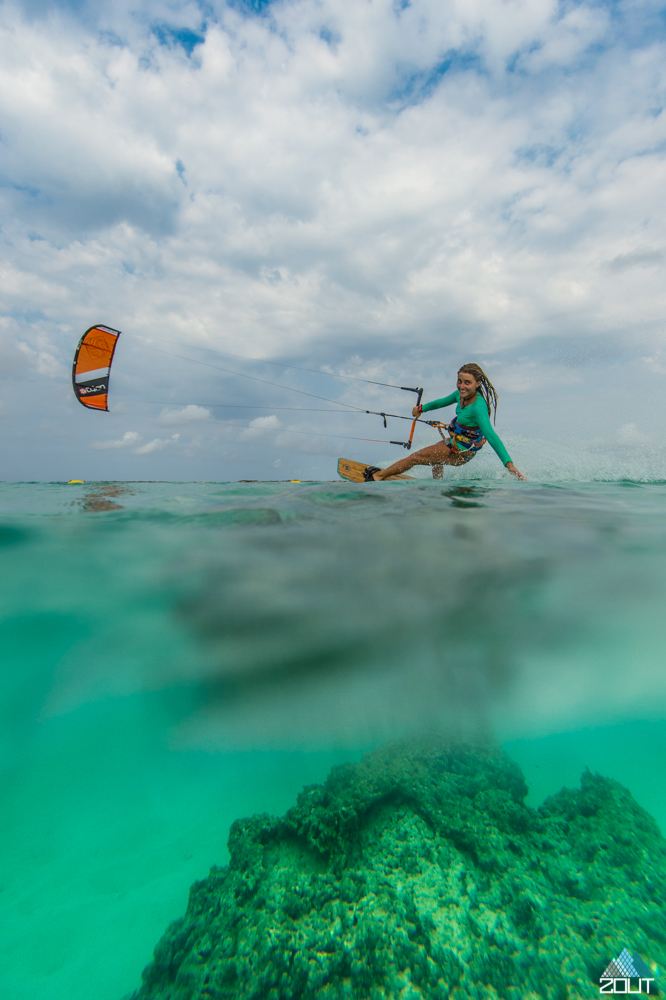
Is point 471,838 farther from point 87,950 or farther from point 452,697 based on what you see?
point 87,950

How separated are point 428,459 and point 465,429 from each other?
1.43m

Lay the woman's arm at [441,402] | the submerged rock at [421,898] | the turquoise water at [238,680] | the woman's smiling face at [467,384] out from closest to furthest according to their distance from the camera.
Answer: the submerged rock at [421,898] < the turquoise water at [238,680] < the woman's smiling face at [467,384] < the woman's arm at [441,402]

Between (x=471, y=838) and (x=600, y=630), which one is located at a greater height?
(x=600, y=630)

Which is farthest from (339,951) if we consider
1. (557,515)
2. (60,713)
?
(557,515)

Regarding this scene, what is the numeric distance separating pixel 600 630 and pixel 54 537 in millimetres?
5242

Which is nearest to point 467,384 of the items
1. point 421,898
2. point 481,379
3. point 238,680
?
point 481,379

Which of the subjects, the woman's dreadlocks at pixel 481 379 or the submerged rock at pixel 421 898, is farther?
the woman's dreadlocks at pixel 481 379

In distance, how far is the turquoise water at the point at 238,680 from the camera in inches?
78.5

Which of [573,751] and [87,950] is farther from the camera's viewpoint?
[573,751]

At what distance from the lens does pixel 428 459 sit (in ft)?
33.5

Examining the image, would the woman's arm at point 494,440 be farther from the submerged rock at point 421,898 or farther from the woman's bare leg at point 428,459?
the submerged rock at point 421,898

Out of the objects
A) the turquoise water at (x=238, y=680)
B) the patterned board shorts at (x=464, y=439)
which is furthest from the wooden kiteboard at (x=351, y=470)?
the turquoise water at (x=238, y=680)

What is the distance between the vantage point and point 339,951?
1638mm

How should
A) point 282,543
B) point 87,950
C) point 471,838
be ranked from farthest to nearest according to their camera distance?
point 282,543
point 471,838
point 87,950
